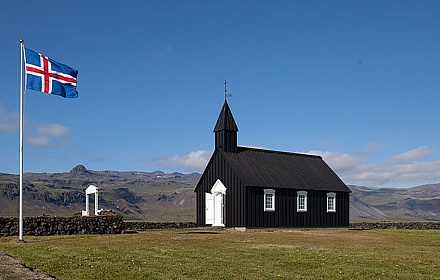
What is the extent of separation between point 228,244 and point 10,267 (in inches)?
514

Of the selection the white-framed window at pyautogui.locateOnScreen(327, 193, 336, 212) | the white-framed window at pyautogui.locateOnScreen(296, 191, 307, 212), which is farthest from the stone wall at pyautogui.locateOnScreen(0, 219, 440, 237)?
the white-framed window at pyautogui.locateOnScreen(327, 193, 336, 212)

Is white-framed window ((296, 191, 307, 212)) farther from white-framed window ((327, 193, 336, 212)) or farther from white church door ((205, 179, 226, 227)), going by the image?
white church door ((205, 179, 226, 227))

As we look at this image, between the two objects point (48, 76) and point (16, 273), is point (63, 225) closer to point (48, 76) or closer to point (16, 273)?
point (48, 76)

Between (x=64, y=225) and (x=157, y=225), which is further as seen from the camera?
(x=157, y=225)

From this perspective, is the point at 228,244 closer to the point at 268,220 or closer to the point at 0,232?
the point at 0,232

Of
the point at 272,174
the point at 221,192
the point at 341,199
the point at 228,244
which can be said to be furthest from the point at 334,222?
the point at 228,244

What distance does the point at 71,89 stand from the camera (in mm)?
29375

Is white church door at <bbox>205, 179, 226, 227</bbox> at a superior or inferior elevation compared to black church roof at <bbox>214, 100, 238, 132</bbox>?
inferior

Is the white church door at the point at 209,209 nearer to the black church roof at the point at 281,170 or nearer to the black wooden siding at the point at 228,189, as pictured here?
the black wooden siding at the point at 228,189

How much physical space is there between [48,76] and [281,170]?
2486cm

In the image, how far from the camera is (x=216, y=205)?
155ft

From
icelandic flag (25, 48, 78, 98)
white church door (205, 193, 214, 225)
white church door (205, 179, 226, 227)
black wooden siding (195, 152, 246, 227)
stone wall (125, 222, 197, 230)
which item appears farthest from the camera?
stone wall (125, 222, 197, 230)

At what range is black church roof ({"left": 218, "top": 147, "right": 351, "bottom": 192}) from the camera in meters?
45.4

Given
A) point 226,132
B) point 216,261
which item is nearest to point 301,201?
point 226,132
